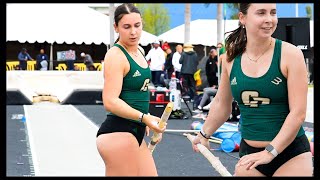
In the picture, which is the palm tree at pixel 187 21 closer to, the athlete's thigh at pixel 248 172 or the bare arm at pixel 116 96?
the bare arm at pixel 116 96

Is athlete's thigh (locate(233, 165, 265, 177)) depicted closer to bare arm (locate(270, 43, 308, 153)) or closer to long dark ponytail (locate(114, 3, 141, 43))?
bare arm (locate(270, 43, 308, 153))

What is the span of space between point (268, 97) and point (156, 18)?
81.9 meters

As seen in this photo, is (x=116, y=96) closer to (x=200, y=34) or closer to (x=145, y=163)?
(x=145, y=163)

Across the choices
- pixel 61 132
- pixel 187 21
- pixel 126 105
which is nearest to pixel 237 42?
pixel 126 105

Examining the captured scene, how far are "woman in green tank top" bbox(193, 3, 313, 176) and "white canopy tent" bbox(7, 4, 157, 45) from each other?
32.6m

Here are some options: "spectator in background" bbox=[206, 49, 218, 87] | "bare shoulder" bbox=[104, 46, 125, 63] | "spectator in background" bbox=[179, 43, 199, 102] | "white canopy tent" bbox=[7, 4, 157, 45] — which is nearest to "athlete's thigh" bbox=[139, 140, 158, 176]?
"bare shoulder" bbox=[104, 46, 125, 63]

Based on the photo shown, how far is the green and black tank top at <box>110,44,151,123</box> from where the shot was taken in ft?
15.1

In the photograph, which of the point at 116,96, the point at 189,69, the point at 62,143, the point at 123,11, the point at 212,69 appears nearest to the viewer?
the point at 116,96

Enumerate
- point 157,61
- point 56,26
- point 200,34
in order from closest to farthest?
point 157,61, point 56,26, point 200,34

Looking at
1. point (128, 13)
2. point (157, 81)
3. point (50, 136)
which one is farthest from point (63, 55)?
point (128, 13)

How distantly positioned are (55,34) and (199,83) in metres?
15.3

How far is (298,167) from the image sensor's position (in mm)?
3816

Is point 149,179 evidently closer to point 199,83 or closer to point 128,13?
point 128,13

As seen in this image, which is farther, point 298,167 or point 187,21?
point 187,21
